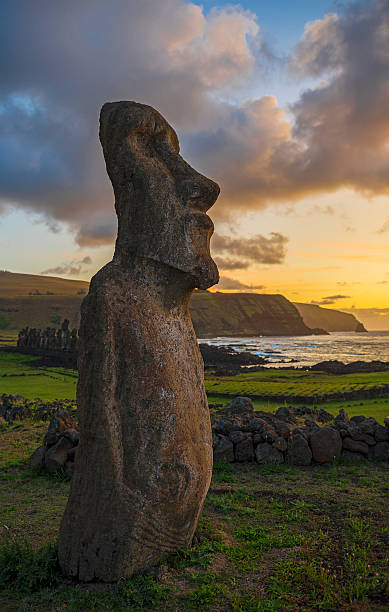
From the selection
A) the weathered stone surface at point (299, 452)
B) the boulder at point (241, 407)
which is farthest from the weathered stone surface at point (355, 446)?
the boulder at point (241, 407)

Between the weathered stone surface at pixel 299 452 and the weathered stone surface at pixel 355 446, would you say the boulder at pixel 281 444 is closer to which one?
the weathered stone surface at pixel 299 452

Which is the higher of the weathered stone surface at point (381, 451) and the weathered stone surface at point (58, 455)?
the weathered stone surface at point (381, 451)

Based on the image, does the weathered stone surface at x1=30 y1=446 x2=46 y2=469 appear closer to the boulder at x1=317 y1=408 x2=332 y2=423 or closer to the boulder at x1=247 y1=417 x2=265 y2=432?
the boulder at x1=247 y1=417 x2=265 y2=432

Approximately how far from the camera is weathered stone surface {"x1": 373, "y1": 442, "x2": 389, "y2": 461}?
35.7 ft

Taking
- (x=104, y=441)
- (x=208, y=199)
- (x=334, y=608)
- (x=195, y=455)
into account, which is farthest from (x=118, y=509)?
(x=208, y=199)

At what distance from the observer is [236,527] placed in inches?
259

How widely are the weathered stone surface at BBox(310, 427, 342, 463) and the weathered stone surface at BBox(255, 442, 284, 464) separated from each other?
0.81m

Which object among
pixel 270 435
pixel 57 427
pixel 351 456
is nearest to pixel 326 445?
pixel 351 456

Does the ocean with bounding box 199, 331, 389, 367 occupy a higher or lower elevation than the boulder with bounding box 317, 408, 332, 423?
lower

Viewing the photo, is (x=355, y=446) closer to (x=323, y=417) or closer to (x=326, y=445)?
(x=326, y=445)

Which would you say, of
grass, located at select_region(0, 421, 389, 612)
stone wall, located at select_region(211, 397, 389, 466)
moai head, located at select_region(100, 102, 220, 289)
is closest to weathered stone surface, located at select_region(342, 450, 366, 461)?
stone wall, located at select_region(211, 397, 389, 466)

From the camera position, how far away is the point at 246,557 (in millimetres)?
5512

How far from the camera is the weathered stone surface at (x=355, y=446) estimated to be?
10.8 metres

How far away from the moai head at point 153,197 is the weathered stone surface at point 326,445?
635 cm
